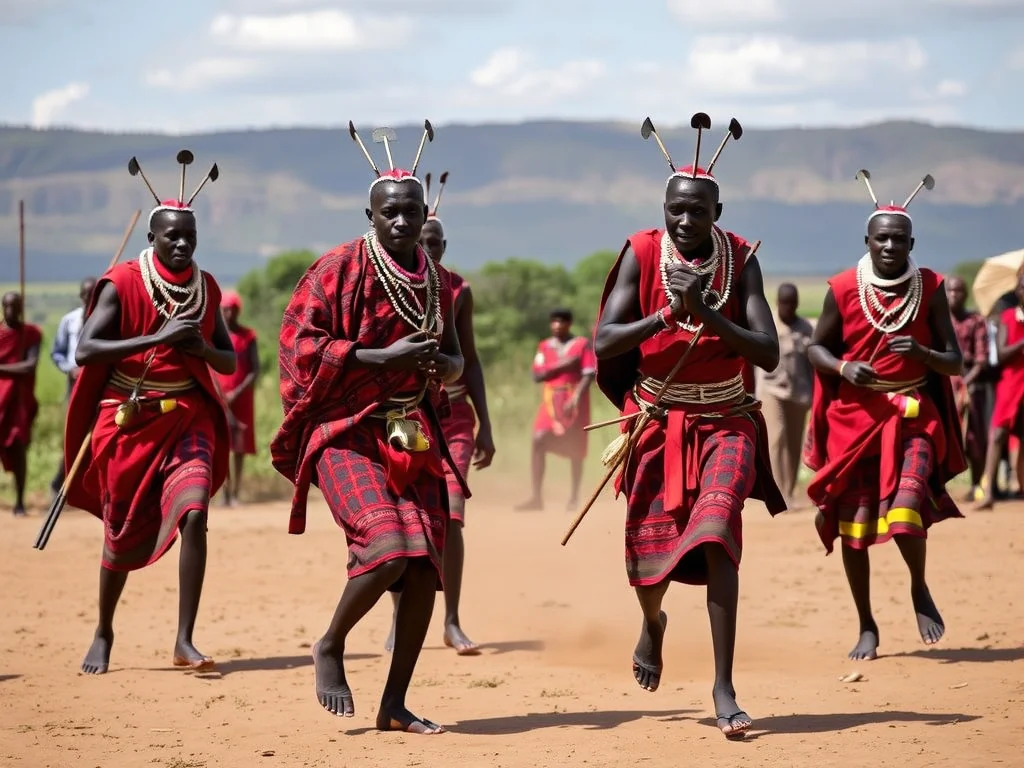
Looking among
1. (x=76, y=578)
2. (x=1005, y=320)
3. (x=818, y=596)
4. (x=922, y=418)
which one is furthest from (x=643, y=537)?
(x=1005, y=320)

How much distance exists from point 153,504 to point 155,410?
0.49 m

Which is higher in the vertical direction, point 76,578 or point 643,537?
point 643,537

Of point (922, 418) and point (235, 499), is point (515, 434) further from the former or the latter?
point (922, 418)

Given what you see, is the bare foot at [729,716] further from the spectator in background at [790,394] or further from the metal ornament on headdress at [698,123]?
the spectator in background at [790,394]

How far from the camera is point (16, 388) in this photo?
53.9ft

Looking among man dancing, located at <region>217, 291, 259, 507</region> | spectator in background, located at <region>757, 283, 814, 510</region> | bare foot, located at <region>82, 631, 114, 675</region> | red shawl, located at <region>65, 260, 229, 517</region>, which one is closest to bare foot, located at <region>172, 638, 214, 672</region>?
bare foot, located at <region>82, 631, 114, 675</region>

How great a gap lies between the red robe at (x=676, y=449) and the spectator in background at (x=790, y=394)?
897 centimetres

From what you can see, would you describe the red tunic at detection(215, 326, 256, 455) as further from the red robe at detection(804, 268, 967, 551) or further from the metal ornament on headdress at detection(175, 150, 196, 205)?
the red robe at detection(804, 268, 967, 551)

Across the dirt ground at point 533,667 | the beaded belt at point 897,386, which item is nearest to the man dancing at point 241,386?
the dirt ground at point 533,667

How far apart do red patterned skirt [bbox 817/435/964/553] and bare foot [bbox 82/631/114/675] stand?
3858 millimetres

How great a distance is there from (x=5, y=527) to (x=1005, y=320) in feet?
30.8

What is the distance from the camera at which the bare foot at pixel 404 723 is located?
7250 mm

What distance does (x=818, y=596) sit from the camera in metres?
11.7

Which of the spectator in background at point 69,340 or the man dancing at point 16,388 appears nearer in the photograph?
the spectator in background at point 69,340
